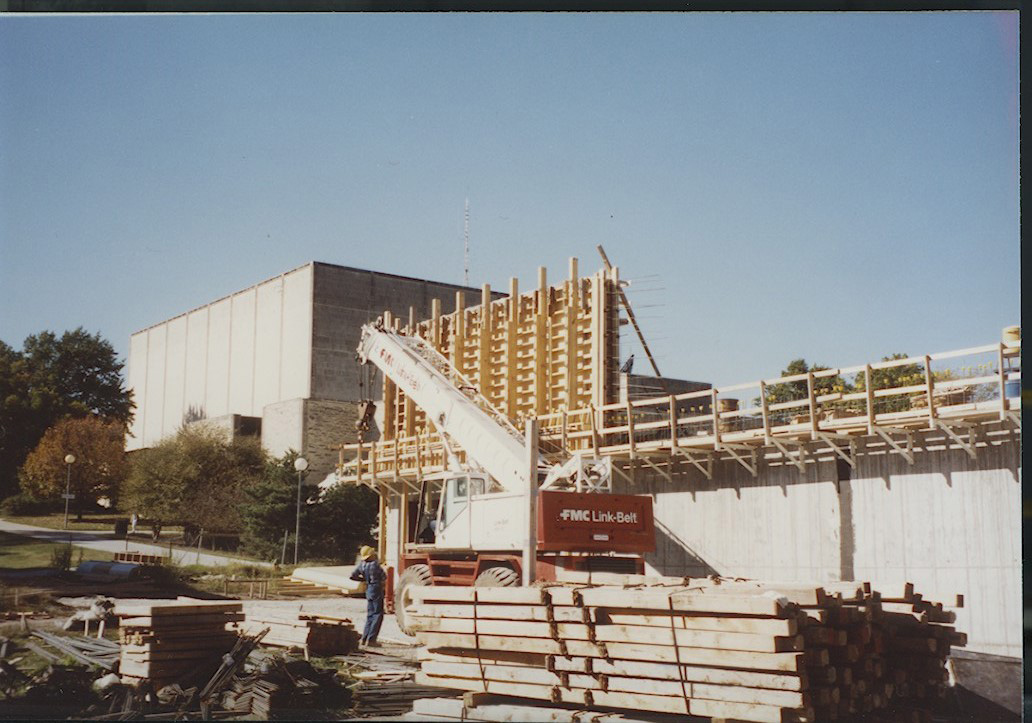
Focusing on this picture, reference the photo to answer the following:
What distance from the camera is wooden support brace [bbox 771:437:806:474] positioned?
63.4 feet

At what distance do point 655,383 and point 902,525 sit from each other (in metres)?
22.2

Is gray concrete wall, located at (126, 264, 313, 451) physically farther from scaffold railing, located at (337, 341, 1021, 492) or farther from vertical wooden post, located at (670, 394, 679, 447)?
vertical wooden post, located at (670, 394, 679, 447)

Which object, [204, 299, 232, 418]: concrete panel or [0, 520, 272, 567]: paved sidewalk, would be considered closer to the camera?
[0, 520, 272, 567]: paved sidewalk

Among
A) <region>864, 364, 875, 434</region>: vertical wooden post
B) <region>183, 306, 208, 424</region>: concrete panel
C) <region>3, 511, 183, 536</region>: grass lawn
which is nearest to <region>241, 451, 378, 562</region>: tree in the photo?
<region>3, 511, 183, 536</region>: grass lawn

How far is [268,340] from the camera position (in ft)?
172

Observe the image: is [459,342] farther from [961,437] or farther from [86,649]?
[86,649]

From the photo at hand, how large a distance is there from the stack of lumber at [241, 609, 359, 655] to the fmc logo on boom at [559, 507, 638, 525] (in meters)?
3.91

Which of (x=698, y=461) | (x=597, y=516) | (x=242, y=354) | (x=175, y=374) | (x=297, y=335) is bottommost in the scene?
(x=597, y=516)

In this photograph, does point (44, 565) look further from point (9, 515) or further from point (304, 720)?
point (304, 720)

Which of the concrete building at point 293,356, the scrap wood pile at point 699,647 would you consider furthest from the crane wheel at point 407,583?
the concrete building at point 293,356

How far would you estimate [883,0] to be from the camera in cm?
1267

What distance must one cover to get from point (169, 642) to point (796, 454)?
1191 centimetres

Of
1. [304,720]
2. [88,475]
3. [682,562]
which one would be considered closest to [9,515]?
[88,475]

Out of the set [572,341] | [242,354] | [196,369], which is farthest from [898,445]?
[196,369]
